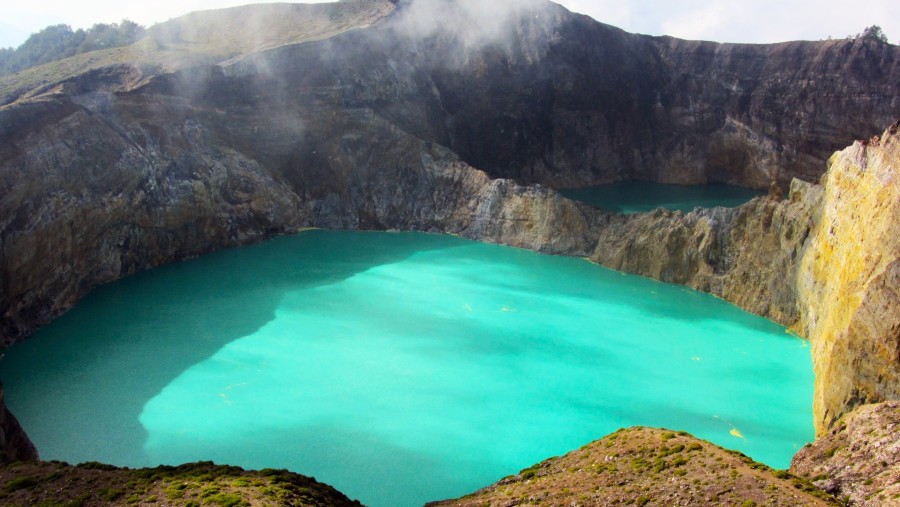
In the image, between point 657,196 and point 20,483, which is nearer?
point 20,483

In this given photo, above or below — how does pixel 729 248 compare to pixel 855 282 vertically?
above

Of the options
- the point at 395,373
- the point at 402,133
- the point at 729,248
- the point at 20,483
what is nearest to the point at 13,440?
the point at 20,483

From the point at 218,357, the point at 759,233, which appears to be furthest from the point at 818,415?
the point at 218,357

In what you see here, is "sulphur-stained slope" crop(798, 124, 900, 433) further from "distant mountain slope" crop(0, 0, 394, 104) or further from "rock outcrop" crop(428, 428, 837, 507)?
"distant mountain slope" crop(0, 0, 394, 104)

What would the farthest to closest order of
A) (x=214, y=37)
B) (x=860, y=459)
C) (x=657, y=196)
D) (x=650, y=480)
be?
(x=657, y=196)
(x=214, y=37)
(x=860, y=459)
(x=650, y=480)

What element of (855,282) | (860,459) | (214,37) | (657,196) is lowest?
(860,459)

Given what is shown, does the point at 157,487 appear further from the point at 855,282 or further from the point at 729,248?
the point at 729,248

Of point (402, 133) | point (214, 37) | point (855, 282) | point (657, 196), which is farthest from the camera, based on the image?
point (657, 196)
